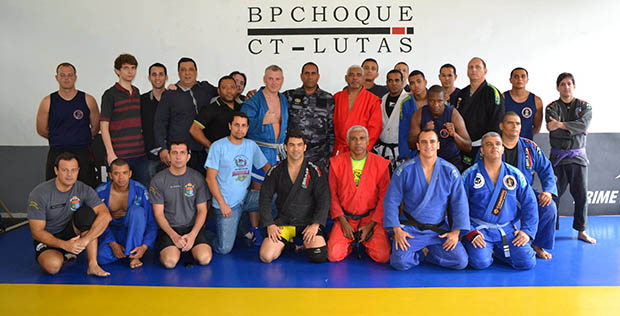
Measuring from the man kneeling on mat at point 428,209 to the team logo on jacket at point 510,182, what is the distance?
39 cm

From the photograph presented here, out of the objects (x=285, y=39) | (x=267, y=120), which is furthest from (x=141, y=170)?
(x=285, y=39)

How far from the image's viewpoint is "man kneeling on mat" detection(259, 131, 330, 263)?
402 cm

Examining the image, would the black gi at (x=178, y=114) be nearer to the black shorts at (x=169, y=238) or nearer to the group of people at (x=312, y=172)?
the group of people at (x=312, y=172)

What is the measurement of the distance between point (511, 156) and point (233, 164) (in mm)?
2623

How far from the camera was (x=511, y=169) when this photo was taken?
12.6ft

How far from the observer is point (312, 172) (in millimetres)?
4133

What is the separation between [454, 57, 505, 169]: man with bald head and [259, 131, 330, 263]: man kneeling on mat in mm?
1548

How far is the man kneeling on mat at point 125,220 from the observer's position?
12.9 feet

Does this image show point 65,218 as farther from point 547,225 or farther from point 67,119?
point 547,225

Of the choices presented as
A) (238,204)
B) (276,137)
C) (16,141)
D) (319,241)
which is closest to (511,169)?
(319,241)

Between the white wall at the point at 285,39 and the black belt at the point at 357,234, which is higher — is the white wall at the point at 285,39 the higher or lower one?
the higher one

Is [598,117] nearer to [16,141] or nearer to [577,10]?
[577,10]

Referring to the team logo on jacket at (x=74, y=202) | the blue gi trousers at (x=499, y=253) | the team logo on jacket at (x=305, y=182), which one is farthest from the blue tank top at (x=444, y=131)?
the team logo on jacket at (x=74, y=202)

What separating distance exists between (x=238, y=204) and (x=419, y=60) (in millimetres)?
3162
